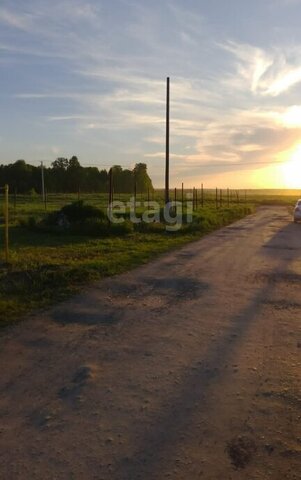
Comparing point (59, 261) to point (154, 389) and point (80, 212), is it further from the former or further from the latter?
point (80, 212)

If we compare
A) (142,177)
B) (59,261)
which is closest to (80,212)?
(59,261)

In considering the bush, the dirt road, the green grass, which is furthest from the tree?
the dirt road

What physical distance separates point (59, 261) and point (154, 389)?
7.57m

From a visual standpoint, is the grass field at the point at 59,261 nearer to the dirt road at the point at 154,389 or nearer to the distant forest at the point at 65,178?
the dirt road at the point at 154,389

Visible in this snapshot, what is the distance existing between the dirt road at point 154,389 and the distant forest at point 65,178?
82217mm

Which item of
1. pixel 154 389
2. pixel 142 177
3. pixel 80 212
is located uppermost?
pixel 142 177

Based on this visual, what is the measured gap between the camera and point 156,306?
8164 mm

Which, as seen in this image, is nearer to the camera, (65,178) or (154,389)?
(154,389)

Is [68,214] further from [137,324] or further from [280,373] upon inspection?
[280,373]

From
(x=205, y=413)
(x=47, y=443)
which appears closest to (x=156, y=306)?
(x=205, y=413)

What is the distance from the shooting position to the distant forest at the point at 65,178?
304ft

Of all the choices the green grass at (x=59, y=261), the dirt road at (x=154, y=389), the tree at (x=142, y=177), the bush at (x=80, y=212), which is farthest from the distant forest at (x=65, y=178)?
the dirt road at (x=154, y=389)

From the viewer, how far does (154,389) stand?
15.6ft

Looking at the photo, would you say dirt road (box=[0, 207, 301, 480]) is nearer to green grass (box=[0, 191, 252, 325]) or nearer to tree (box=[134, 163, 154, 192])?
green grass (box=[0, 191, 252, 325])
